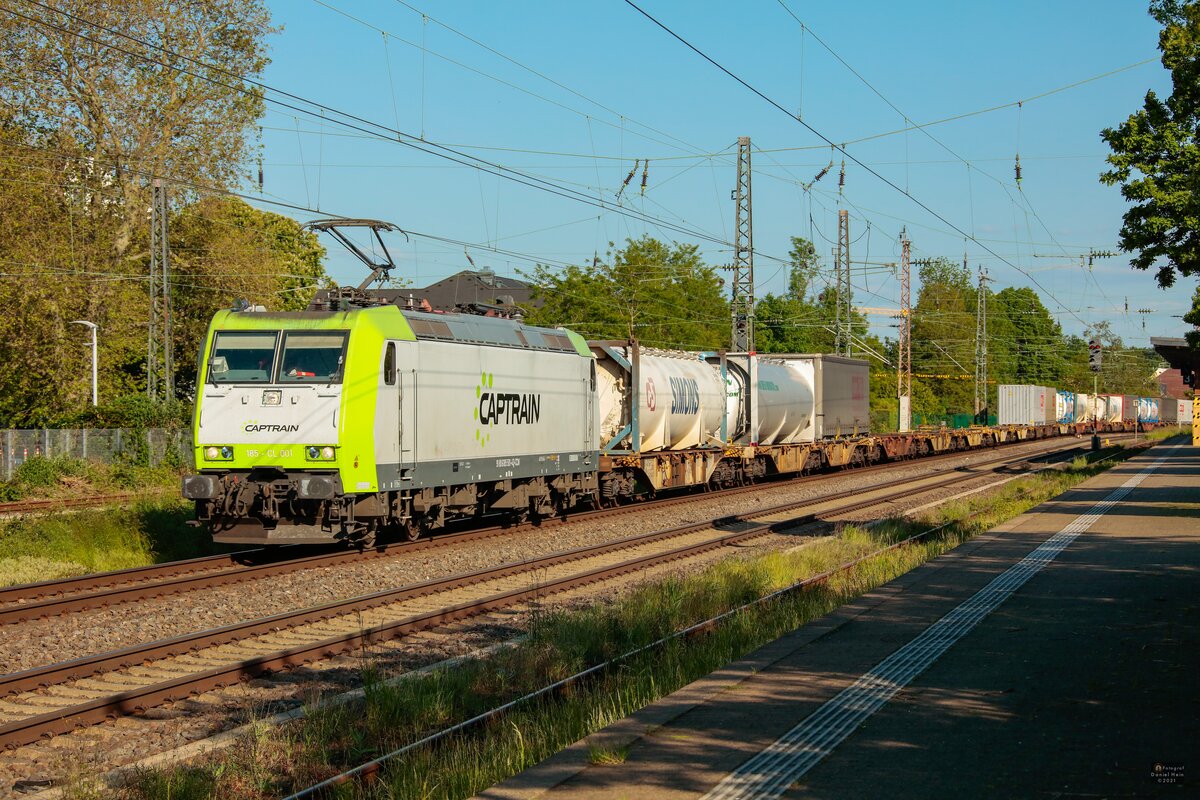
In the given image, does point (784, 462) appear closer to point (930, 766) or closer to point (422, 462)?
point (422, 462)

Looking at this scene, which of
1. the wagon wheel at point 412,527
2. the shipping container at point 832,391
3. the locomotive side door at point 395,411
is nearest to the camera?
the locomotive side door at point 395,411

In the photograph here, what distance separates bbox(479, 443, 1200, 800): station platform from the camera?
5941 millimetres

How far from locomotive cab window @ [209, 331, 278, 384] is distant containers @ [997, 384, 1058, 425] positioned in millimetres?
52858

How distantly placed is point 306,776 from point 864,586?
324 inches

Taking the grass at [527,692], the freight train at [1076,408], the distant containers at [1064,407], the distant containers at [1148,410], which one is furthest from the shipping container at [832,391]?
the distant containers at [1148,410]

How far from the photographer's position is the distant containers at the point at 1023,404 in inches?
2441

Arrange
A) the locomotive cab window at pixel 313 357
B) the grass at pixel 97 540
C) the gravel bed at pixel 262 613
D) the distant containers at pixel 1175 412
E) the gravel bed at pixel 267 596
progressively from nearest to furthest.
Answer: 1. the gravel bed at pixel 262 613
2. the gravel bed at pixel 267 596
3. the locomotive cab window at pixel 313 357
4. the grass at pixel 97 540
5. the distant containers at pixel 1175 412

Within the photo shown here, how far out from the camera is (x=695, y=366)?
27906 mm

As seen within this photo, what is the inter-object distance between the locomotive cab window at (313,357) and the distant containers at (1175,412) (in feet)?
358

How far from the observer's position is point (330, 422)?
1516cm

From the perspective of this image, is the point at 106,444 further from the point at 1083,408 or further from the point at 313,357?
the point at 1083,408

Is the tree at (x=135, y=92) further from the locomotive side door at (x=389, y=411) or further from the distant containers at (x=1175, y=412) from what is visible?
the distant containers at (x=1175, y=412)

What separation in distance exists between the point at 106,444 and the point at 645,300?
105 feet

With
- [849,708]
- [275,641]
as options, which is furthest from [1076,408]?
[849,708]
